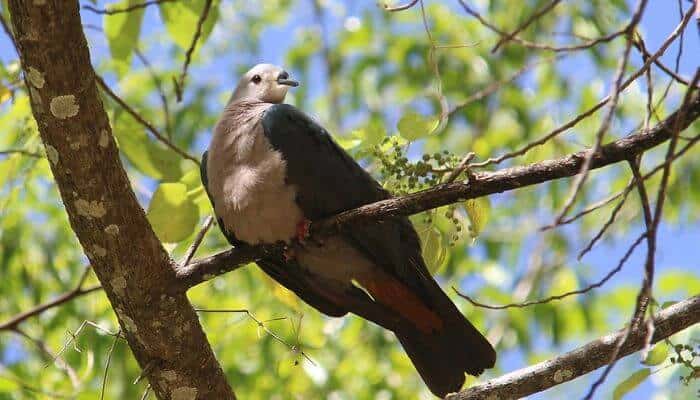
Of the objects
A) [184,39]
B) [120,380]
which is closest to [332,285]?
[184,39]

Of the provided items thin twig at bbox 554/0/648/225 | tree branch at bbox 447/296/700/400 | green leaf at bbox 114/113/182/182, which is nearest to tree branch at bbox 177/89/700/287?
thin twig at bbox 554/0/648/225

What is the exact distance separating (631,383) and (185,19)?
196 centimetres

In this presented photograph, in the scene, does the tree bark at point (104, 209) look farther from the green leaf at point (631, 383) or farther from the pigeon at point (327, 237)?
the green leaf at point (631, 383)

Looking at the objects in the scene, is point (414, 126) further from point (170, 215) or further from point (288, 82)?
point (288, 82)

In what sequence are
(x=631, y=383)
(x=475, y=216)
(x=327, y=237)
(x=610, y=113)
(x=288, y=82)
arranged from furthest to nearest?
1. (x=288, y=82)
2. (x=327, y=237)
3. (x=475, y=216)
4. (x=631, y=383)
5. (x=610, y=113)

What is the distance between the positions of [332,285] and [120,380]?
267 cm

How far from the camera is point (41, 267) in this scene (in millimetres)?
5258

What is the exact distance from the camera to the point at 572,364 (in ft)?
8.03

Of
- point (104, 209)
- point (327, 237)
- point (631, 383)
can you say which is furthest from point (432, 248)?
point (104, 209)

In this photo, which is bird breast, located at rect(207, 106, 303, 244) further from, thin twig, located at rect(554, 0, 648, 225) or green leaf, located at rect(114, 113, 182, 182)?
thin twig, located at rect(554, 0, 648, 225)

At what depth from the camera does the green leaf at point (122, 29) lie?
3.09 m

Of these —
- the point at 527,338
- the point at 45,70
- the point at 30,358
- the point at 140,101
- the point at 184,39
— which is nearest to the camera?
the point at 45,70

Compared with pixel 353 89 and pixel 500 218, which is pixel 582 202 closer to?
pixel 500 218

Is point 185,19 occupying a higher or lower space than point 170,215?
higher
